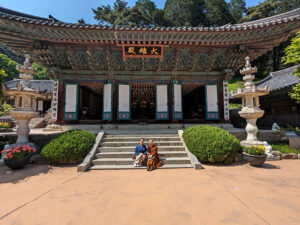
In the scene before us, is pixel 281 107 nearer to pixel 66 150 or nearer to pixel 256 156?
pixel 256 156

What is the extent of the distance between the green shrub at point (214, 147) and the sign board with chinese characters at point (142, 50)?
187 inches

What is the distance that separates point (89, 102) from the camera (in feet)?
41.6

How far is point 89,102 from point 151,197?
11719 millimetres

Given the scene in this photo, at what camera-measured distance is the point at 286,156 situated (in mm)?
5625

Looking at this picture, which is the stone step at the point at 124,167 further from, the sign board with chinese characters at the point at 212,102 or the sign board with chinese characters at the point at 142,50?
the sign board with chinese characters at the point at 142,50

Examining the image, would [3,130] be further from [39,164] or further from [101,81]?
[101,81]

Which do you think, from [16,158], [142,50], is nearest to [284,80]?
[142,50]

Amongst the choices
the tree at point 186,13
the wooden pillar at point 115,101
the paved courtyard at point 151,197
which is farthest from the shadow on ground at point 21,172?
the tree at point 186,13

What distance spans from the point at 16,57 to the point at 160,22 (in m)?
43.0

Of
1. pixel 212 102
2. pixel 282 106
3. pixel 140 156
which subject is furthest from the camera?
pixel 282 106

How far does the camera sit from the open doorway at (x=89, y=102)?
11.1m

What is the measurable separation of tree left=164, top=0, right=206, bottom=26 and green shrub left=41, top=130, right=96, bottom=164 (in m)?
38.8

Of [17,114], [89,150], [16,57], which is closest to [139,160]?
[89,150]

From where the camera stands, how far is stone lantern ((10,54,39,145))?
5.57 metres
